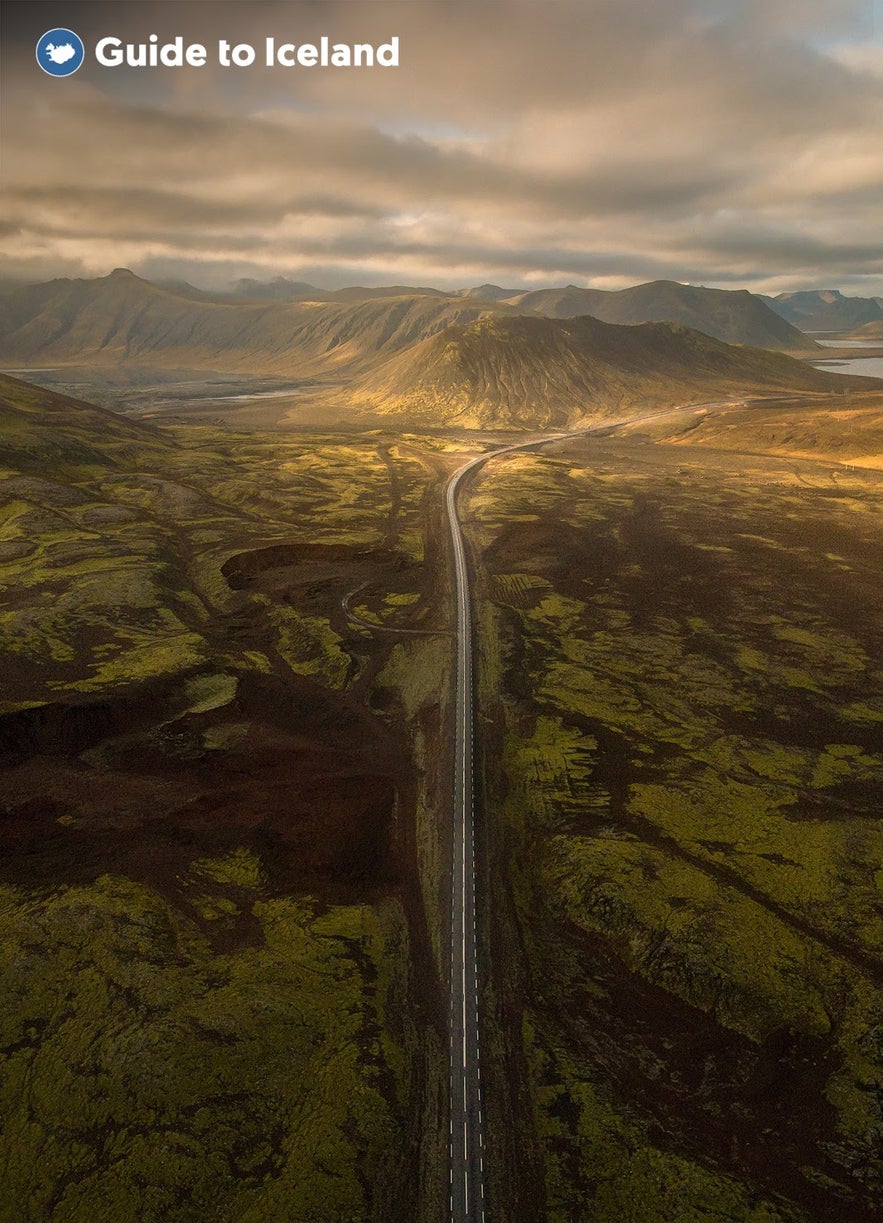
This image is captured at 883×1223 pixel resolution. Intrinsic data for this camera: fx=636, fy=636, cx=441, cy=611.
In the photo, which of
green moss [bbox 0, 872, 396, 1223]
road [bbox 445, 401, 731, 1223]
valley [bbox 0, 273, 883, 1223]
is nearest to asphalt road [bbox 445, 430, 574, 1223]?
road [bbox 445, 401, 731, 1223]

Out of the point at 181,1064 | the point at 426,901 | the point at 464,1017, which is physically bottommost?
the point at 464,1017

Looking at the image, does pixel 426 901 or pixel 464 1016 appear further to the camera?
pixel 426 901

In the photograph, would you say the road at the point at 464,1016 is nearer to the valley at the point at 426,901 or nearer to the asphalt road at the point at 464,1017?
the asphalt road at the point at 464,1017

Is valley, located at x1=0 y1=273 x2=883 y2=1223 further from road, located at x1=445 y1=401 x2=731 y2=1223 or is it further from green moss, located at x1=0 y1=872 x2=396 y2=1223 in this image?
road, located at x1=445 y1=401 x2=731 y2=1223

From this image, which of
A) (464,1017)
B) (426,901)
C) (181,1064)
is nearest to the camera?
(181,1064)

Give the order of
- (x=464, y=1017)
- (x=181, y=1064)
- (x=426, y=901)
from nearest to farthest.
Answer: (x=181, y=1064) < (x=464, y=1017) < (x=426, y=901)

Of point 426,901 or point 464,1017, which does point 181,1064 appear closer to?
point 464,1017

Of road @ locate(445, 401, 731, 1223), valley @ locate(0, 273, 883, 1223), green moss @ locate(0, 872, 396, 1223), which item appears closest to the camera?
green moss @ locate(0, 872, 396, 1223)

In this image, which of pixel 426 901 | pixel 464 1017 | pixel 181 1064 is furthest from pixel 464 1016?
pixel 181 1064

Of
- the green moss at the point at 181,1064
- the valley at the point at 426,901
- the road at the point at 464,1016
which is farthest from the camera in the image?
the valley at the point at 426,901

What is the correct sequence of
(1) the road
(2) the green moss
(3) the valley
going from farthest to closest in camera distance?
(3) the valley, (1) the road, (2) the green moss

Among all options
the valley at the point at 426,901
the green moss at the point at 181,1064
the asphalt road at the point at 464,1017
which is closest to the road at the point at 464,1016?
the asphalt road at the point at 464,1017

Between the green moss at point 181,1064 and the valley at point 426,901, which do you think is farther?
the valley at point 426,901
